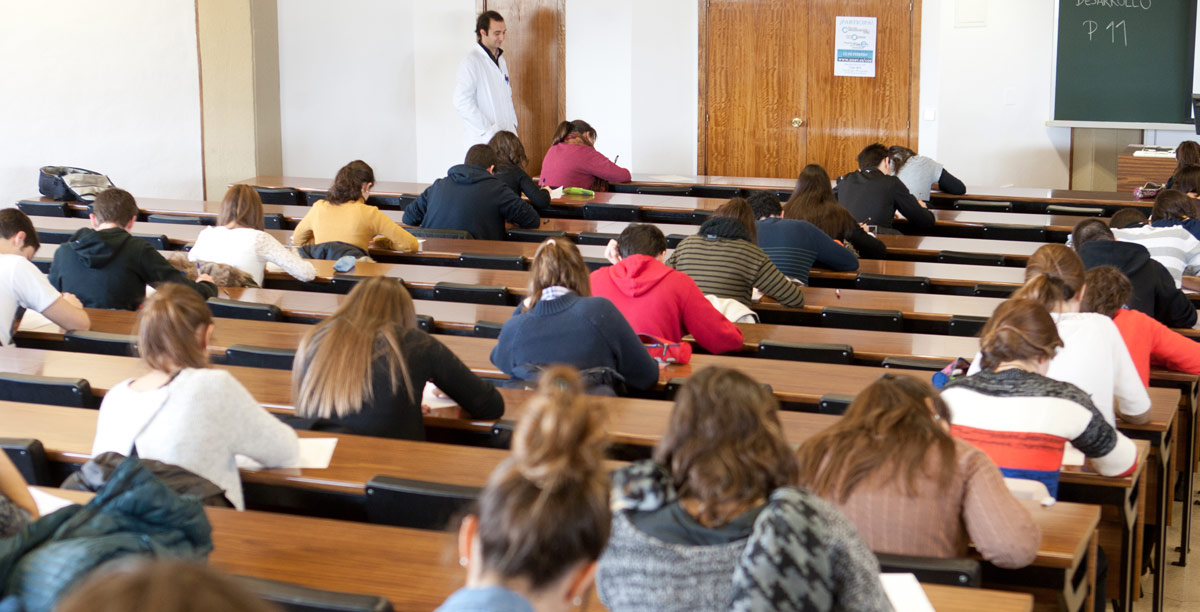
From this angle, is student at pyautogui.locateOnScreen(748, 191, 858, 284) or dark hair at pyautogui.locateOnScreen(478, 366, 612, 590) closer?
dark hair at pyautogui.locateOnScreen(478, 366, 612, 590)

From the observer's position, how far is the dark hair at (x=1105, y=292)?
383 centimetres

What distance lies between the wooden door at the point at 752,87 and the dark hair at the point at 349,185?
16.7 feet

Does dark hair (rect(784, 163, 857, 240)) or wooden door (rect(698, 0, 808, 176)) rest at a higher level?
wooden door (rect(698, 0, 808, 176))

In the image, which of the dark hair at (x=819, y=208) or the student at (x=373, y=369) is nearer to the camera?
the student at (x=373, y=369)

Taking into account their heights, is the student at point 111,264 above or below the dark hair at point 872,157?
below

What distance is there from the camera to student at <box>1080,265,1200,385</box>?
3836 mm

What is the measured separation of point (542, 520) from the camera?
1360 mm

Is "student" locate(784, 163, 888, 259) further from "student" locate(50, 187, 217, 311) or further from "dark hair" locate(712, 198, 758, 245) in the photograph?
"student" locate(50, 187, 217, 311)

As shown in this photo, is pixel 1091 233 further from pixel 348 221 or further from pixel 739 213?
pixel 348 221

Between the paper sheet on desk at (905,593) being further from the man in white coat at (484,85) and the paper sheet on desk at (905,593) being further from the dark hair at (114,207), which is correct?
the man in white coat at (484,85)

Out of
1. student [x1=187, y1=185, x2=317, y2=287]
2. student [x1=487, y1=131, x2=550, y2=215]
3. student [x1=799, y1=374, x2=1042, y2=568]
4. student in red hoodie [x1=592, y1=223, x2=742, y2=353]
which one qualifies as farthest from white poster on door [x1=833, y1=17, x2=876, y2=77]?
student [x1=799, y1=374, x2=1042, y2=568]

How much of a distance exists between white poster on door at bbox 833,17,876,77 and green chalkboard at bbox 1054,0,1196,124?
146cm

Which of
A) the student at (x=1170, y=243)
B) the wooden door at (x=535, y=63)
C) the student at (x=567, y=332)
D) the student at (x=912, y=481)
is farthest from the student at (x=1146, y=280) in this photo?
the wooden door at (x=535, y=63)

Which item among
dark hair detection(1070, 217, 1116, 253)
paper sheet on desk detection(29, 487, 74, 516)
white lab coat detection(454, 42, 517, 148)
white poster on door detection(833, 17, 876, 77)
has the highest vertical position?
white poster on door detection(833, 17, 876, 77)
